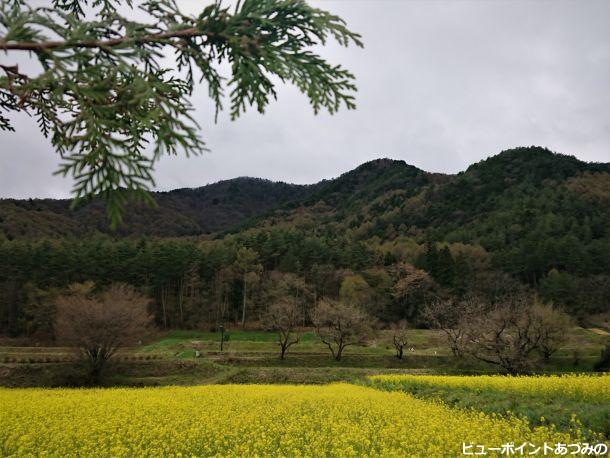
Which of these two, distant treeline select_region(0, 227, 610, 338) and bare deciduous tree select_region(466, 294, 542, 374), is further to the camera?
distant treeline select_region(0, 227, 610, 338)

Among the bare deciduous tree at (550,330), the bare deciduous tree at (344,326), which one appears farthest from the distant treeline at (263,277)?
the bare deciduous tree at (550,330)

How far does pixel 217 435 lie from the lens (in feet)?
33.8

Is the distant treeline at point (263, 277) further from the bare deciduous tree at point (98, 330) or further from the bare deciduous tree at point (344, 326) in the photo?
the bare deciduous tree at point (98, 330)

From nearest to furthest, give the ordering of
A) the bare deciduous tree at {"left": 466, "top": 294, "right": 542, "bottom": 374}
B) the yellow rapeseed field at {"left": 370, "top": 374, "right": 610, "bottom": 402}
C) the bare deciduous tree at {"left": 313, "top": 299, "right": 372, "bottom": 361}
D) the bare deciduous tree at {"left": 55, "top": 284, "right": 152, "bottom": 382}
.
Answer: the yellow rapeseed field at {"left": 370, "top": 374, "right": 610, "bottom": 402} → the bare deciduous tree at {"left": 55, "top": 284, "right": 152, "bottom": 382} → the bare deciduous tree at {"left": 466, "top": 294, "right": 542, "bottom": 374} → the bare deciduous tree at {"left": 313, "top": 299, "right": 372, "bottom": 361}

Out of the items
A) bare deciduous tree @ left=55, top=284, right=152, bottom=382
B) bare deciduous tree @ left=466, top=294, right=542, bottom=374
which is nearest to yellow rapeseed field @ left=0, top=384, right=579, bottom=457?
bare deciduous tree @ left=55, top=284, right=152, bottom=382

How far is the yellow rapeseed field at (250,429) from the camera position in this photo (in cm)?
898

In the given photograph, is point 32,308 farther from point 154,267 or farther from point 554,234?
point 554,234

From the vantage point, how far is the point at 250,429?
11.4 metres

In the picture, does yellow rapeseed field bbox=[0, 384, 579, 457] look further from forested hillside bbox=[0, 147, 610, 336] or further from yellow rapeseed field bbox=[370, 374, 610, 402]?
forested hillside bbox=[0, 147, 610, 336]

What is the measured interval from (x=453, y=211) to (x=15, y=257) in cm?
13888

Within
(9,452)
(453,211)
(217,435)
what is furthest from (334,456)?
(453,211)

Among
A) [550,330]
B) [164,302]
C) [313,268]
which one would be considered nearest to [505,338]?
[550,330]

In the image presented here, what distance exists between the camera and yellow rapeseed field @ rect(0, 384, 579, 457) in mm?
8977

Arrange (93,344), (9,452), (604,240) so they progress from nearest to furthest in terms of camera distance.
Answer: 1. (9,452)
2. (93,344)
3. (604,240)
